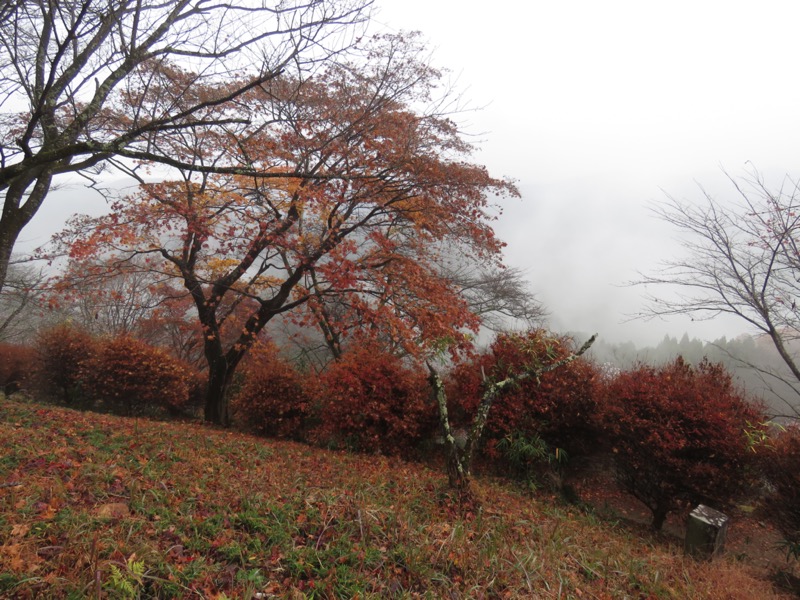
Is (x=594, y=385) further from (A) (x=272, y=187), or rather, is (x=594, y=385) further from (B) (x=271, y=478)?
(A) (x=272, y=187)

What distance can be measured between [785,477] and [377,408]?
5971 millimetres

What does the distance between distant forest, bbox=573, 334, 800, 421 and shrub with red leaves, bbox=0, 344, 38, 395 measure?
53.8ft

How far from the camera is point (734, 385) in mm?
7043

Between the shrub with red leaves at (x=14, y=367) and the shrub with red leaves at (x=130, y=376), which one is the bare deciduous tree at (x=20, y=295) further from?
the shrub with red leaves at (x=130, y=376)

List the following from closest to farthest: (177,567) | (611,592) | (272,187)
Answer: (177,567), (611,592), (272,187)

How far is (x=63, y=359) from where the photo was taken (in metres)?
11.8

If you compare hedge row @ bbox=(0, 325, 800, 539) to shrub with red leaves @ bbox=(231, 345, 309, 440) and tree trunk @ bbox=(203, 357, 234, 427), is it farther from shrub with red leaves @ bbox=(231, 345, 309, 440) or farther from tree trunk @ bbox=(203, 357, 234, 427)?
tree trunk @ bbox=(203, 357, 234, 427)

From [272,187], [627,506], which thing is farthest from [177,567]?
[627,506]

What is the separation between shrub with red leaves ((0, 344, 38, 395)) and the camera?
13.2 m

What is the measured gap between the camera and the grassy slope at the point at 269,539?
2477mm

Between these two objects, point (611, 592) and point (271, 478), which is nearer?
point (611, 592)

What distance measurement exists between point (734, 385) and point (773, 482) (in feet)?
6.03

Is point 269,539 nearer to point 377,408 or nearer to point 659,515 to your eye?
point 377,408

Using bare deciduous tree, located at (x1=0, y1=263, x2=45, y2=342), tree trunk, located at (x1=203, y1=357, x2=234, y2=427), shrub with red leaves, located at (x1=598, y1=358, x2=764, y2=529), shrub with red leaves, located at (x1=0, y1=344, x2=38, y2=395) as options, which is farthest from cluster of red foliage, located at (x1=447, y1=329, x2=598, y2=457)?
shrub with red leaves, located at (x1=0, y1=344, x2=38, y2=395)
